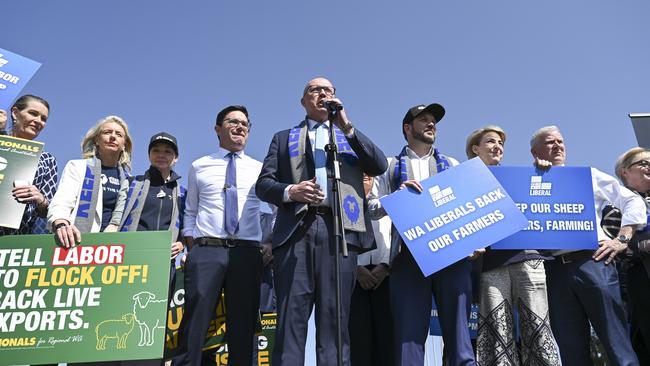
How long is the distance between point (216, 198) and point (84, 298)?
4.38 ft

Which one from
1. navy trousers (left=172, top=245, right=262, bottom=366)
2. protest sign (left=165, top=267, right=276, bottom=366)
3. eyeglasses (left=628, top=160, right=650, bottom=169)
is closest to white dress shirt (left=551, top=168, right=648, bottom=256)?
eyeglasses (left=628, top=160, right=650, bottom=169)

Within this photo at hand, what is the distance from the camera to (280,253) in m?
4.11

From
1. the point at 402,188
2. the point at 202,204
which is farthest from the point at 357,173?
the point at 202,204

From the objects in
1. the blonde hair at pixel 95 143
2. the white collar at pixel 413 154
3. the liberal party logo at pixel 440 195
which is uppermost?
the blonde hair at pixel 95 143

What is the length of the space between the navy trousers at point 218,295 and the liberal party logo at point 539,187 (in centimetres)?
240

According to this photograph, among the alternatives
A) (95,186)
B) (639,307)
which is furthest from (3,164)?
(639,307)

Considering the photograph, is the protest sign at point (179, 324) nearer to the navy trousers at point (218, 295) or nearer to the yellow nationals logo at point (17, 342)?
the navy trousers at point (218, 295)

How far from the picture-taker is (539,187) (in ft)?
16.3

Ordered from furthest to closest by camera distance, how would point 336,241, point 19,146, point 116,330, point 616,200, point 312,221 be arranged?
point 616,200, point 19,146, point 116,330, point 312,221, point 336,241

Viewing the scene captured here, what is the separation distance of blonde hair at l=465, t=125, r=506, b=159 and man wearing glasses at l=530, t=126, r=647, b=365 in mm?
594

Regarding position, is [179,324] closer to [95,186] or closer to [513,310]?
[95,186]

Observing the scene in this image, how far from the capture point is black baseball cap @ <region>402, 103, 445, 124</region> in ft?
16.3

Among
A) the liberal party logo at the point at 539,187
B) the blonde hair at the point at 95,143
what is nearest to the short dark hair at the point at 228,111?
the blonde hair at the point at 95,143

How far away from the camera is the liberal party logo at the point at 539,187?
4.94 metres
